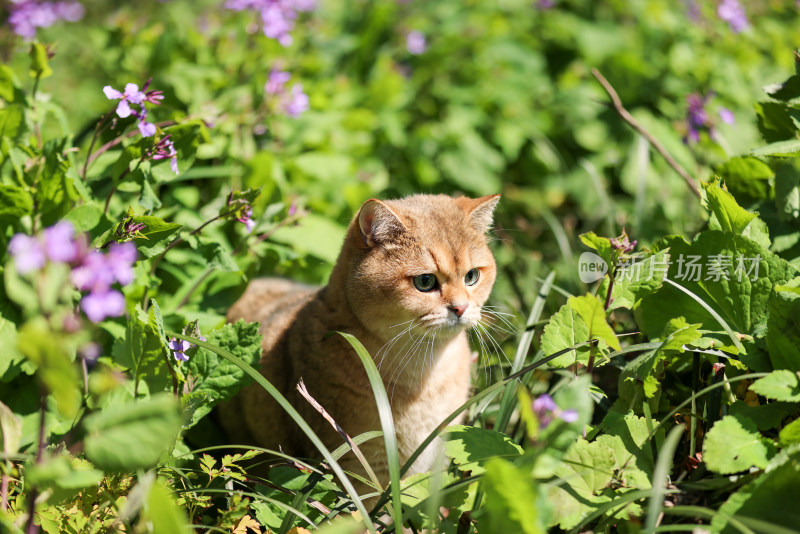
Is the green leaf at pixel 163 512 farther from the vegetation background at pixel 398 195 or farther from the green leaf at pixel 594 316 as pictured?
the green leaf at pixel 594 316

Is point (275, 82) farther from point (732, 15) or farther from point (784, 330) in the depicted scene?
point (732, 15)

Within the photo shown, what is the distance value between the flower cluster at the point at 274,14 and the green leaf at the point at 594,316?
7.06 feet

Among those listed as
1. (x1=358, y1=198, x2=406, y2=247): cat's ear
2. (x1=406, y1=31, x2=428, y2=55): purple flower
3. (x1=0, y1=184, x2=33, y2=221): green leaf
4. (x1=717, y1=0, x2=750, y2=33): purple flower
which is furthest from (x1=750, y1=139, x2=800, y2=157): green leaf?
(x1=406, y1=31, x2=428, y2=55): purple flower

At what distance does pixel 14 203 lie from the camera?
2.05 metres

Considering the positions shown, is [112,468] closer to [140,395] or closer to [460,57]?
[140,395]

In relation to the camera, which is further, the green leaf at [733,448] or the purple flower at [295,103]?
the purple flower at [295,103]

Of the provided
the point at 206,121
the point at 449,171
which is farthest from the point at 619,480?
the point at 449,171

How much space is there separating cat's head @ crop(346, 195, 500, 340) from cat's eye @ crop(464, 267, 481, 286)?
0.09ft

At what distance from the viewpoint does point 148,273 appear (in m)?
2.31

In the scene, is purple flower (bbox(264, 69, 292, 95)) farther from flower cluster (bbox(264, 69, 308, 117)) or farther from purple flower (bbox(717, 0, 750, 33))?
purple flower (bbox(717, 0, 750, 33))

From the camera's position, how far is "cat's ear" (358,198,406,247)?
2.11m

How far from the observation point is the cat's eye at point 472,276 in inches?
91.2

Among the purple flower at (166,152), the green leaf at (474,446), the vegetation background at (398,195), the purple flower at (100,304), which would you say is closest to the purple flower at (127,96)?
the vegetation background at (398,195)

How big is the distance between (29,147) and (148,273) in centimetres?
57
